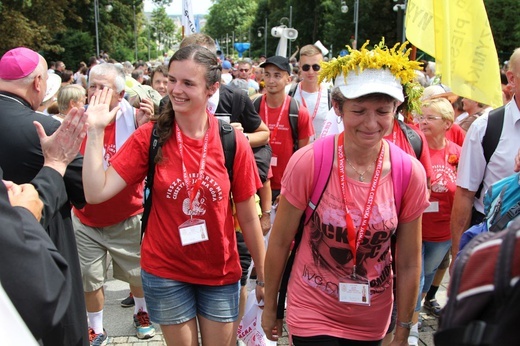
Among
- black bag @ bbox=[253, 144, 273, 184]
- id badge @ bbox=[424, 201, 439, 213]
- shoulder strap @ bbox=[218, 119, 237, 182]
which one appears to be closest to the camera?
shoulder strap @ bbox=[218, 119, 237, 182]

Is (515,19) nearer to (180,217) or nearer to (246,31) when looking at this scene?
(180,217)

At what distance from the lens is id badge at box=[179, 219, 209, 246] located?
3127 mm

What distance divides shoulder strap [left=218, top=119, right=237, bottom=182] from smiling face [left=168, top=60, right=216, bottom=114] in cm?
23

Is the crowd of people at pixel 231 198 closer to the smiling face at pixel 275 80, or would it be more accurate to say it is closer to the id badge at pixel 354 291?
the id badge at pixel 354 291

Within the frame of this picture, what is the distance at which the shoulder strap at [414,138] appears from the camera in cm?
388

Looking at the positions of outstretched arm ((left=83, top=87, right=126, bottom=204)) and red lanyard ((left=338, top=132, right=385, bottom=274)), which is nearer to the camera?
red lanyard ((left=338, top=132, right=385, bottom=274))

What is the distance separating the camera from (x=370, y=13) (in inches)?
1966

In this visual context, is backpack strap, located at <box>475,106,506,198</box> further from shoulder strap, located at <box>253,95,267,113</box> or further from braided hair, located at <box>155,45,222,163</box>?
shoulder strap, located at <box>253,95,267,113</box>

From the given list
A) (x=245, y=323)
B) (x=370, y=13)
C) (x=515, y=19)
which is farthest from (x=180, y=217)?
(x=370, y=13)

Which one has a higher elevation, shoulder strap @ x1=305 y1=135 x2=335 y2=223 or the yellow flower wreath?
the yellow flower wreath

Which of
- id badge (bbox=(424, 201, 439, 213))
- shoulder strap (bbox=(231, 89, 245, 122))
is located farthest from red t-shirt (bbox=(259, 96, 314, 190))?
id badge (bbox=(424, 201, 439, 213))

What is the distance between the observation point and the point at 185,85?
10.4 feet

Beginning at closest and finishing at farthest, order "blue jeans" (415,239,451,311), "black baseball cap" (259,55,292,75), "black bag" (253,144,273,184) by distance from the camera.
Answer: "blue jeans" (415,239,451,311)
"black bag" (253,144,273,184)
"black baseball cap" (259,55,292,75)

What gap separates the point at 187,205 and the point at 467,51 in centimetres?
208
